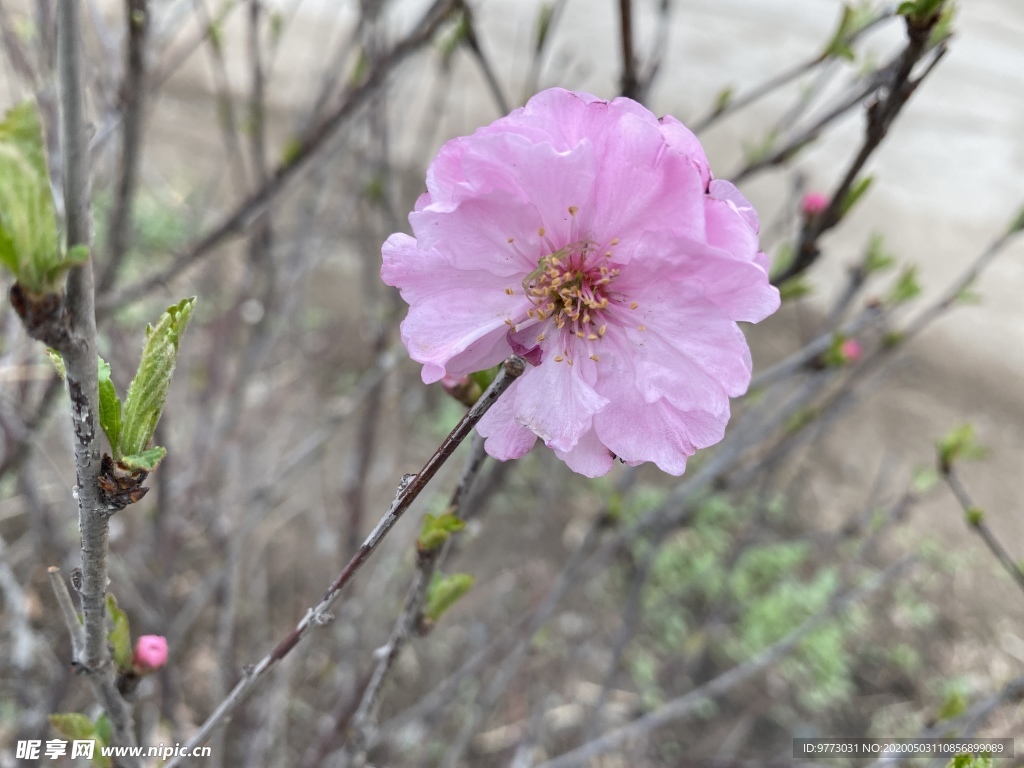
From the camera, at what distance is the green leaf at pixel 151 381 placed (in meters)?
0.58

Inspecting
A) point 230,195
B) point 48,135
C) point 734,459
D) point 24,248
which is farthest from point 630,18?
point 230,195

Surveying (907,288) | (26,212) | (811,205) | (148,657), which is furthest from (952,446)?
(26,212)

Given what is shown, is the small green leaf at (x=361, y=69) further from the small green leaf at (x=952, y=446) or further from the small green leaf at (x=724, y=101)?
the small green leaf at (x=952, y=446)

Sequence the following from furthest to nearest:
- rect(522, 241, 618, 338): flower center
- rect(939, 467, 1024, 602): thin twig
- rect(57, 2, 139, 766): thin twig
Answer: rect(939, 467, 1024, 602): thin twig
rect(522, 241, 618, 338): flower center
rect(57, 2, 139, 766): thin twig

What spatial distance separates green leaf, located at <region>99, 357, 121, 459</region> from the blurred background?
0.37 metres

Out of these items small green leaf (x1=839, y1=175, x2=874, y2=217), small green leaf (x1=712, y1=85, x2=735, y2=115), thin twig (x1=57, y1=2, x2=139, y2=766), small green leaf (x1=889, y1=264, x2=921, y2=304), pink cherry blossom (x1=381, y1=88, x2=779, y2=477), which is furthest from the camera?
small green leaf (x1=889, y1=264, x2=921, y2=304)

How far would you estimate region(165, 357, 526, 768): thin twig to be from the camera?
1.93 ft

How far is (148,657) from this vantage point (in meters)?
0.83

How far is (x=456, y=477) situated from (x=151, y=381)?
2197mm

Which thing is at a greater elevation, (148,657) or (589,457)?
(589,457)

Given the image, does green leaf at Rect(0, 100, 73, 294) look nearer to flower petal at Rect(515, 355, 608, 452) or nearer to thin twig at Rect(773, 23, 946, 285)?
flower petal at Rect(515, 355, 608, 452)

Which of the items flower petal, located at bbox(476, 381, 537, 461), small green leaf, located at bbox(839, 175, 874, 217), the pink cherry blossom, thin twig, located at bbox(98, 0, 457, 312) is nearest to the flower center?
the pink cherry blossom

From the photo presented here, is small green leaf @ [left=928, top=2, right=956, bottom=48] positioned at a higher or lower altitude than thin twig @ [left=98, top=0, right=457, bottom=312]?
higher

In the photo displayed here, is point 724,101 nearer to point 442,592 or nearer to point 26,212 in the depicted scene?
point 442,592
